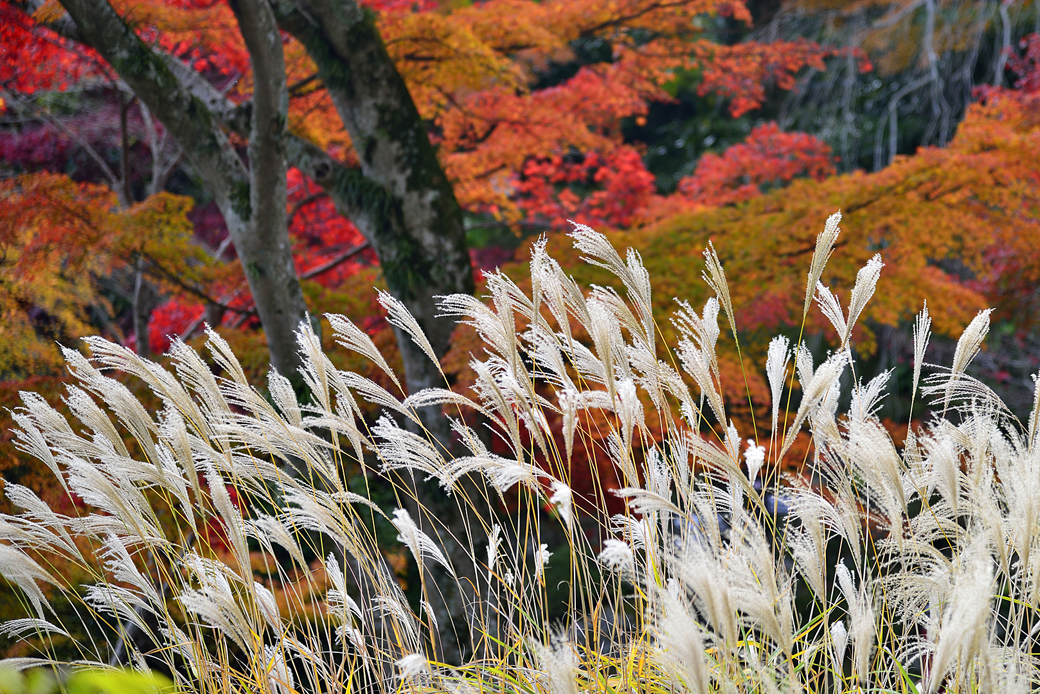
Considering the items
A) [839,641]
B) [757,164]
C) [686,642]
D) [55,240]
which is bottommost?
[839,641]

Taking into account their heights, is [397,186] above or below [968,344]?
above

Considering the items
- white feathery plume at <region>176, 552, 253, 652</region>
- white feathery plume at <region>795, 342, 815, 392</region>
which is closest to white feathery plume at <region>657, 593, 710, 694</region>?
white feathery plume at <region>795, 342, 815, 392</region>

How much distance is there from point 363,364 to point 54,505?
171cm

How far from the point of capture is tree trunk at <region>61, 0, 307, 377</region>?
3178 mm

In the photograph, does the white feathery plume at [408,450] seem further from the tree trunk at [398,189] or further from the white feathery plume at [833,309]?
the tree trunk at [398,189]

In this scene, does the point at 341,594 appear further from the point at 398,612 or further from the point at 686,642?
the point at 686,642

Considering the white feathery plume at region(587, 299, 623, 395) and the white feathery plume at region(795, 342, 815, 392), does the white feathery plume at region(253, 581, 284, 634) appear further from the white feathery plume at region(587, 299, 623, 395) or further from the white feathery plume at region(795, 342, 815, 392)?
the white feathery plume at region(795, 342, 815, 392)

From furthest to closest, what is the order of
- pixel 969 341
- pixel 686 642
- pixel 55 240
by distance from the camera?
pixel 55 240
pixel 969 341
pixel 686 642

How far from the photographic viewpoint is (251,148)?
3.43 metres

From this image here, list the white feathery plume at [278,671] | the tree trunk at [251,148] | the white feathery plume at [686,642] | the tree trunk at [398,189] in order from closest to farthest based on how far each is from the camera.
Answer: the white feathery plume at [686,642] < the white feathery plume at [278,671] < the tree trunk at [251,148] < the tree trunk at [398,189]

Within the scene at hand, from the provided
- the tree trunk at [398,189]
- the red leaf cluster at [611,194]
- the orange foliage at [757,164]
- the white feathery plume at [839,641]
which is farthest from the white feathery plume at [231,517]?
the orange foliage at [757,164]

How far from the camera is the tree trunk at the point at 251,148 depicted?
3.18m

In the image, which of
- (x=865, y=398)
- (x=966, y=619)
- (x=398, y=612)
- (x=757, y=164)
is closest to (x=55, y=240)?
(x=398, y=612)

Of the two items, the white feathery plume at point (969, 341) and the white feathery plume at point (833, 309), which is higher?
the white feathery plume at point (833, 309)
